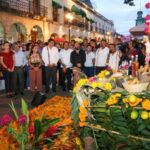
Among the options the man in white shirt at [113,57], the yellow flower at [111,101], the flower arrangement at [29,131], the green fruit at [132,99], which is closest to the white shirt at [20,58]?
the man in white shirt at [113,57]

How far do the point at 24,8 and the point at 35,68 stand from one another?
19.8 m

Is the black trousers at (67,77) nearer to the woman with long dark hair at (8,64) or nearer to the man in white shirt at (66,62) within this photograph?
the man in white shirt at (66,62)

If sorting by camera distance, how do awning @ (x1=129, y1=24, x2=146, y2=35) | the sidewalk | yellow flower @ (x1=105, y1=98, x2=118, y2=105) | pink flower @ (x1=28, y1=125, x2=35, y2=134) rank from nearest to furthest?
yellow flower @ (x1=105, y1=98, x2=118, y2=105)
pink flower @ (x1=28, y1=125, x2=35, y2=134)
the sidewalk
awning @ (x1=129, y1=24, x2=146, y2=35)

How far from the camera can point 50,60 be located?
14.7m

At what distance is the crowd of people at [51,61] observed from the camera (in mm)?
13906

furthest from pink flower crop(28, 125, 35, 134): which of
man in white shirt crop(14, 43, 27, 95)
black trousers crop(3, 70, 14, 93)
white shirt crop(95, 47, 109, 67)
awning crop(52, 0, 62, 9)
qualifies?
awning crop(52, 0, 62, 9)

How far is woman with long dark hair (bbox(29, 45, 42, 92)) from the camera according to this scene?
14281mm

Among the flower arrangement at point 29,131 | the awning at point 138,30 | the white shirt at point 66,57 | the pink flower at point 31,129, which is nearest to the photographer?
the flower arrangement at point 29,131

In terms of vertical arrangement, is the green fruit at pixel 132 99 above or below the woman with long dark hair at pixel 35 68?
above

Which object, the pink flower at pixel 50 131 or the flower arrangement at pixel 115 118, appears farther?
the pink flower at pixel 50 131

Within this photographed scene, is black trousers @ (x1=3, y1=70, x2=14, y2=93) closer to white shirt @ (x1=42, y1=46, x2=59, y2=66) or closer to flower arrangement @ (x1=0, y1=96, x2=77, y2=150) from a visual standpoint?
white shirt @ (x1=42, y1=46, x2=59, y2=66)

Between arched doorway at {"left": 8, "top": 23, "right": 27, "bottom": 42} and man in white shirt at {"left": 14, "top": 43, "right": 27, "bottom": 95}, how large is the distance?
16.2 m

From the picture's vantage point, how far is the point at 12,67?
1378 centimetres

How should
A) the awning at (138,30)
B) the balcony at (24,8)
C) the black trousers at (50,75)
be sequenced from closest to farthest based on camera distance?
the black trousers at (50,75) → the awning at (138,30) → the balcony at (24,8)
